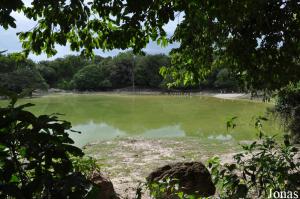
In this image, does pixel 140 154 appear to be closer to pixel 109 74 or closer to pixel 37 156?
pixel 37 156

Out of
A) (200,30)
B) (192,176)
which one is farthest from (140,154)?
(200,30)

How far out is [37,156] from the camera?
1.38 meters

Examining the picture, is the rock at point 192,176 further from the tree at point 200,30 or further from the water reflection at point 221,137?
the water reflection at point 221,137

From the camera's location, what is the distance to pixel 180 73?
16.3ft

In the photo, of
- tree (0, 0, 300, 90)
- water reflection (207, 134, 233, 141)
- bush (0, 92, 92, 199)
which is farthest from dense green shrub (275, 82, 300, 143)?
bush (0, 92, 92, 199)

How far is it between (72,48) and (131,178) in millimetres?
5357

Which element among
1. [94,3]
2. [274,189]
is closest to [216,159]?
[274,189]

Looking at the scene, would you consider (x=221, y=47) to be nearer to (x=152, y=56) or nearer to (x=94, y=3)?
(x=94, y=3)

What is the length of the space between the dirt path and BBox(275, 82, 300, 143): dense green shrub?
6.59ft

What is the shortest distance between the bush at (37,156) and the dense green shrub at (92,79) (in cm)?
6560

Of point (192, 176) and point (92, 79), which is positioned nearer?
point (192, 176)

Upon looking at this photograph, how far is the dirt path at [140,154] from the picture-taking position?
9.03m

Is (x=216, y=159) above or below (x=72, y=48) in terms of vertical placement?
below

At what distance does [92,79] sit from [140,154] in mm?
56547
